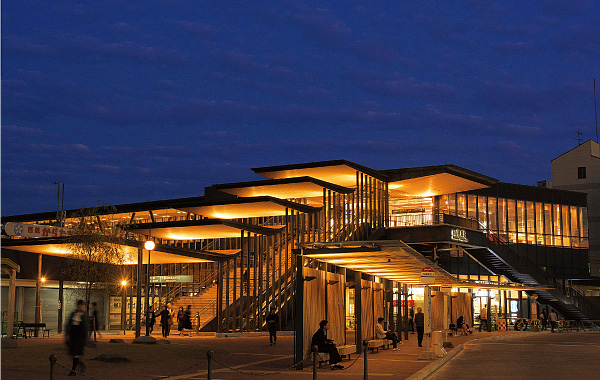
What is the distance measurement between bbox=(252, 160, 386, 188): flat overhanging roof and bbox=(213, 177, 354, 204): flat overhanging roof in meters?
1.24

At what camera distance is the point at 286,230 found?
39.6 meters

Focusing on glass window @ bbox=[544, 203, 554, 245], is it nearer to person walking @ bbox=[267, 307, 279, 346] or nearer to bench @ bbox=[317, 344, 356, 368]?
person walking @ bbox=[267, 307, 279, 346]

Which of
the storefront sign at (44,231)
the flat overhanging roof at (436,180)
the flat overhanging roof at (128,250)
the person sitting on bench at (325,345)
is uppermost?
the flat overhanging roof at (436,180)

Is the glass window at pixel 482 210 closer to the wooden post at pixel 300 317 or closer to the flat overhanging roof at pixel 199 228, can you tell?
the flat overhanging roof at pixel 199 228

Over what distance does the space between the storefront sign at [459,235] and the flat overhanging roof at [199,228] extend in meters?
13.2

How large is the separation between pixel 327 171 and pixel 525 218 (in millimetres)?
23236

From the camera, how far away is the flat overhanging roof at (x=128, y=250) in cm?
3180

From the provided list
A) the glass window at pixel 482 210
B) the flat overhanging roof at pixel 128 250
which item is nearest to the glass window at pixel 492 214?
the glass window at pixel 482 210

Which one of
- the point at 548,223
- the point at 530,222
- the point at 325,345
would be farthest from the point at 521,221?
the point at 325,345

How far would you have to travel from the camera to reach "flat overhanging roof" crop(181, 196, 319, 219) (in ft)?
127

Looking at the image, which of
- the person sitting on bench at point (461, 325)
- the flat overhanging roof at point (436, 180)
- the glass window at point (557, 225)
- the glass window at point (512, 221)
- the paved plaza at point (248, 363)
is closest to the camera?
the paved plaza at point (248, 363)

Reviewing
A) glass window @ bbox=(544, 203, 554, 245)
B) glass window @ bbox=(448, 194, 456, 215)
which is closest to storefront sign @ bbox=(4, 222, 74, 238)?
glass window @ bbox=(448, 194, 456, 215)

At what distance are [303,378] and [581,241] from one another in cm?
5443

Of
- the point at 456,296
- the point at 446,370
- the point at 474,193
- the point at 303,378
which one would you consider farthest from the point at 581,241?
the point at 303,378
